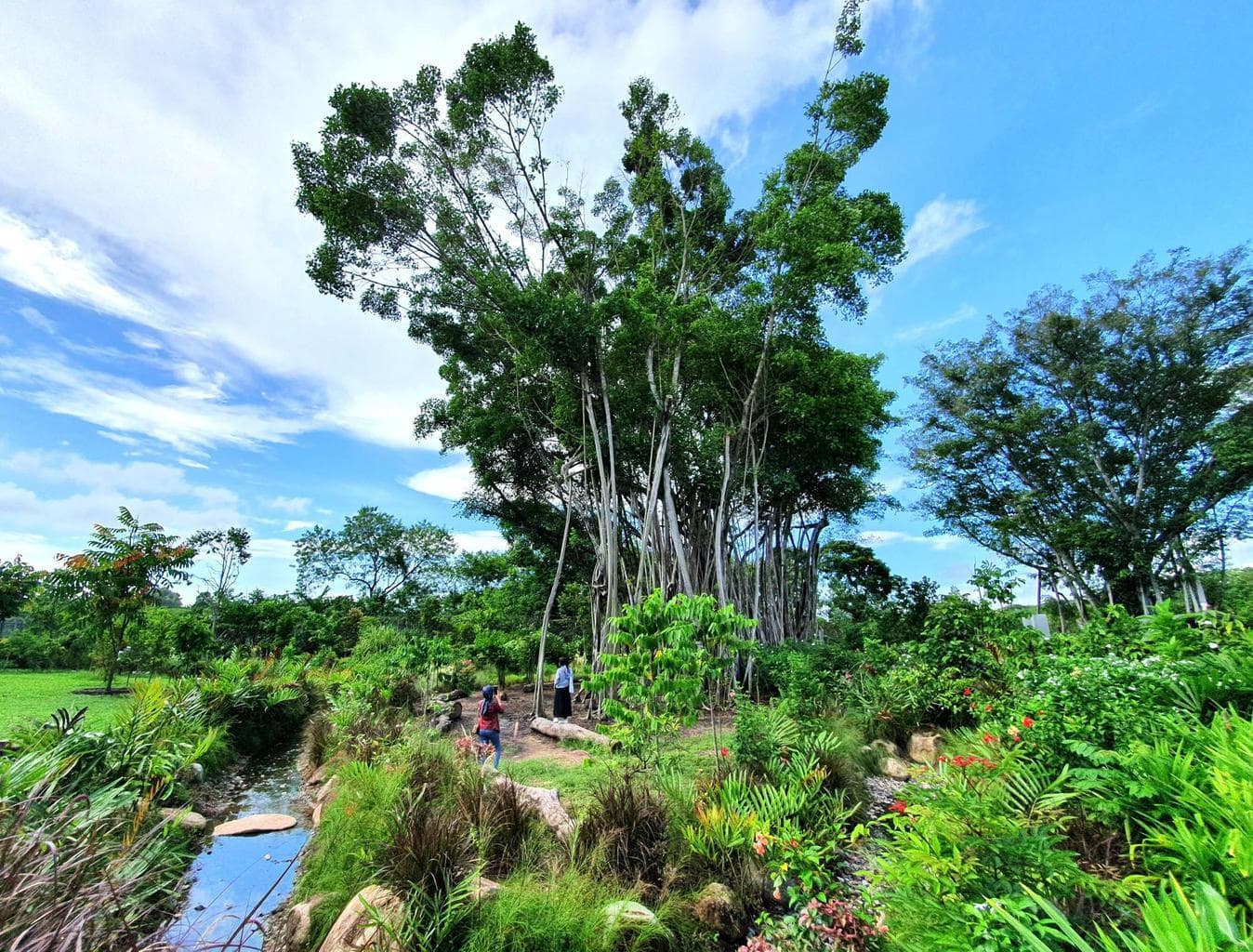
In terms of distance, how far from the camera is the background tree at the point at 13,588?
15297 mm

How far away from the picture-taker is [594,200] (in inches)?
380

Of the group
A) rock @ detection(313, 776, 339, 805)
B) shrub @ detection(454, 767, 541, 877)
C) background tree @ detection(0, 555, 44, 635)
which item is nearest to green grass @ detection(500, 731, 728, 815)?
shrub @ detection(454, 767, 541, 877)

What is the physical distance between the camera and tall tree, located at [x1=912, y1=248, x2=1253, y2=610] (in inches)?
471

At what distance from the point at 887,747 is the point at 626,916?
388 cm

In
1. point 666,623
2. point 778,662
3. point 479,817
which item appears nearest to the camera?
point 479,817

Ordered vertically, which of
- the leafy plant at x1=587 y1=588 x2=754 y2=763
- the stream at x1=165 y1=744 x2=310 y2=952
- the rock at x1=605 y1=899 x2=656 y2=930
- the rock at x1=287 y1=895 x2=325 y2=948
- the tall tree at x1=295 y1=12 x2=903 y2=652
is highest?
the tall tree at x1=295 y1=12 x2=903 y2=652

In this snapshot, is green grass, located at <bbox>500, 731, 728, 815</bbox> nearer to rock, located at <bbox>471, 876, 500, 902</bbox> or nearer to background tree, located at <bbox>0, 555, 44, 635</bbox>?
rock, located at <bbox>471, 876, 500, 902</bbox>

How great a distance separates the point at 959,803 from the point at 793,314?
7.03 meters

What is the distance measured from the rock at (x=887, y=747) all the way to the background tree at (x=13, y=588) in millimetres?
22098

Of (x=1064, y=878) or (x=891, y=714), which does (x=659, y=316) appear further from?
(x=1064, y=878)

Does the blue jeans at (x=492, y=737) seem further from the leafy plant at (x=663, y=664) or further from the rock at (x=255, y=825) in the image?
the leafy plant at (x=663, y=664)

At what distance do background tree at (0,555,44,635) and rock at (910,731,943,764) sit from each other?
22.4 meters

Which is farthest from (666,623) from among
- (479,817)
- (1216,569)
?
(1216,569)

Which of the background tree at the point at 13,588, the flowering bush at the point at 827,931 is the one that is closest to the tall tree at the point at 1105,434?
the flowering bush at the point at 827,931
